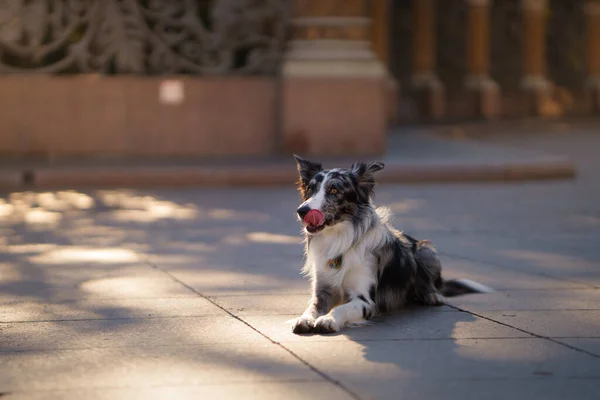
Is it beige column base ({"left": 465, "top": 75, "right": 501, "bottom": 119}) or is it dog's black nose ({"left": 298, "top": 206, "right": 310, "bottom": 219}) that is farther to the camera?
beige column base ({"left": 465, "top": 75, "right": 501, "bottom": 119})

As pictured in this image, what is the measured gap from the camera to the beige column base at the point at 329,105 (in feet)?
56.2

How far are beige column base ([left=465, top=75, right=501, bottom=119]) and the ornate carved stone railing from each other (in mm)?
29581

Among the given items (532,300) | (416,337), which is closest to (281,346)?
(416,337)

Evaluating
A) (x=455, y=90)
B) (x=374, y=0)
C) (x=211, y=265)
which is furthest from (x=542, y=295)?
(x=455, y=90)

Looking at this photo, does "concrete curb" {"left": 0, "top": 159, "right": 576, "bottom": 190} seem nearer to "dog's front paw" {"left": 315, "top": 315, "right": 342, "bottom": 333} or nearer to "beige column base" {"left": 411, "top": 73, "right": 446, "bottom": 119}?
"dog's front paw" {"left": 315, "top": 315, "right": 342, "bottom": 333}

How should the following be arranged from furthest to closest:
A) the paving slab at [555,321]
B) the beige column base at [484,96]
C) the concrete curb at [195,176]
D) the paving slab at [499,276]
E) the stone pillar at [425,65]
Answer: the beige column base at [484,96]
the stone pillar at [425,65]
the concrete curb at [195,176]
the paving slab at [499,276]
the paving slab at [555,321]

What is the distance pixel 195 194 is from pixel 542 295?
7609 mm

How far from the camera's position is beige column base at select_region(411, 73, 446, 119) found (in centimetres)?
4619

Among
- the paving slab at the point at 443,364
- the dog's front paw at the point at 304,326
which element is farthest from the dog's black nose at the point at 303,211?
the paving slab at the point at 443,364

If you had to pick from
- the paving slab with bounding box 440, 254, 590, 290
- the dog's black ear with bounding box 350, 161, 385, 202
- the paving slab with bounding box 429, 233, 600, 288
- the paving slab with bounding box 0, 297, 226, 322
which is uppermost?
the dog's black ear with bounding box 350, 161, 385, 202

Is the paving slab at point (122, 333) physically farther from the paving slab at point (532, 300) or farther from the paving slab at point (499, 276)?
the paving slab at point (499, 276)

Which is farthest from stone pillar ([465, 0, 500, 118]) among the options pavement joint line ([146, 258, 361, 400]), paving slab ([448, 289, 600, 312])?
paving slab ([448, 289, 600, 312])

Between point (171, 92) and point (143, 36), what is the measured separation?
39.9 inches

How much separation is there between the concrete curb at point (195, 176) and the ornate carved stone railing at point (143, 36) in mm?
2288
